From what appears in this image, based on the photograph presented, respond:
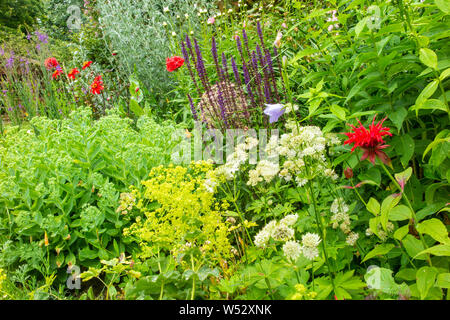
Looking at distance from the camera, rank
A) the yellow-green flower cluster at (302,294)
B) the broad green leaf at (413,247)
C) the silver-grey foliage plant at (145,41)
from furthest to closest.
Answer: the silver-grey foliage plant at (145,41), the broad green leaf at (413,247), the yellow-green flower cluster at (302,294)

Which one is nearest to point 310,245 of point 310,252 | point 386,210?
point 310,252

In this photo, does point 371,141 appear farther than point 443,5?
No

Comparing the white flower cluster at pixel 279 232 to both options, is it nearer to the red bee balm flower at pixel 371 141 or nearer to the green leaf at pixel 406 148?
the red bee balm flower at pixel 371 141

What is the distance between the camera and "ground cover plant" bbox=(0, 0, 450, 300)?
1411mm

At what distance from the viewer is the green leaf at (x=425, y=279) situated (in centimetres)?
126

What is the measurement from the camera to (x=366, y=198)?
1967 millimetres

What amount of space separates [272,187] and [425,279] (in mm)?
759

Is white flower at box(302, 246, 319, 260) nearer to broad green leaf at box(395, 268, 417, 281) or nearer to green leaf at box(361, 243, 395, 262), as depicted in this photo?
green leaf at box(361, 243, 395, 262)

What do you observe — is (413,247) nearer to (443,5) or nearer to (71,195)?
(443,5)

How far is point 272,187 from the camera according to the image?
184 cm

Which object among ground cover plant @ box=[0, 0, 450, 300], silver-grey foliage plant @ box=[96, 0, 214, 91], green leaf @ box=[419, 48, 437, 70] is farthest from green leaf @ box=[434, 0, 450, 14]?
silver-grey foliage plant @ box=[96, 0, 214, 91]

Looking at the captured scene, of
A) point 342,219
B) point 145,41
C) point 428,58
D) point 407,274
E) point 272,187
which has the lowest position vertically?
point 407,274

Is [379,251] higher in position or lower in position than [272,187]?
lower

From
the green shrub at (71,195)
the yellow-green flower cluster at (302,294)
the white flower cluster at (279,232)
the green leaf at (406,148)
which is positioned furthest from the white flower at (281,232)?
the green shrub at (71,195)
